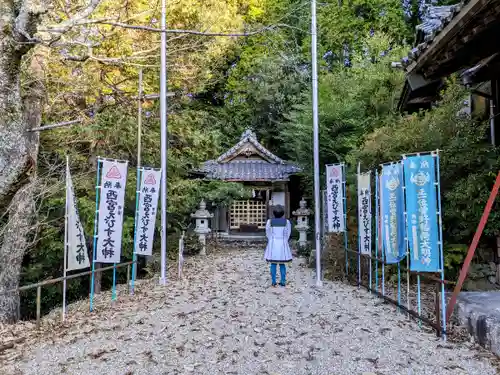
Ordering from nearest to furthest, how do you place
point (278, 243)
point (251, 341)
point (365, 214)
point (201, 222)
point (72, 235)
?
point (251, 341), point (72, 235), point (365, 214), point (278, 243), point (201, 222)

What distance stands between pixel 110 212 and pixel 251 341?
147 inches

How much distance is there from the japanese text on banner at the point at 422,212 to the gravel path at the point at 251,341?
3.01ft

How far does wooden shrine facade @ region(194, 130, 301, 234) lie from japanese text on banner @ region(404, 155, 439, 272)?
13.2 meters

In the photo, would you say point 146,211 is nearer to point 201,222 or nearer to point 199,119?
point 199,119

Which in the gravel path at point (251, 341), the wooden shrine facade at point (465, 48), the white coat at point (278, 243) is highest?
the wooden shrine facade at point (465, 48)

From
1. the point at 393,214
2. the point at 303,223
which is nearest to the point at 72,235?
the point at 393,214

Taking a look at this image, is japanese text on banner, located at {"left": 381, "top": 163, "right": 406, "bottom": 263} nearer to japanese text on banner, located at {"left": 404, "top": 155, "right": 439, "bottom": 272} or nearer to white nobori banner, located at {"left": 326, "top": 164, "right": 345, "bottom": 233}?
japanese text on banner, located at {"left": 404, "top": 155, "right": 439, "bottom": 272}

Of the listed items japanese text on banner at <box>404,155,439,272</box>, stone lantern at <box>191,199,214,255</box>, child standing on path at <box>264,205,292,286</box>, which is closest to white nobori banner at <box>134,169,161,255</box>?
child standing on path at <box>264,205,292,286</box>

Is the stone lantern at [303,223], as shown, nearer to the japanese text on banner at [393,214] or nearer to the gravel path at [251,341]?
the gravel path at [251,341]

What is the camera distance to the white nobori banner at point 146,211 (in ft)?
26.6

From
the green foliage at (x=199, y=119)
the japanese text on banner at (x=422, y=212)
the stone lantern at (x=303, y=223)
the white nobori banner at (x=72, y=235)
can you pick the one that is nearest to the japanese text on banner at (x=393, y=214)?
the japanese text on banner at (x=422, y=212)

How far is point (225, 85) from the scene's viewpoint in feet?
80.0

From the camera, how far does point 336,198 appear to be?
8.80 meters

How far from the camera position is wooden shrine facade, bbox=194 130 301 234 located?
1863cm
